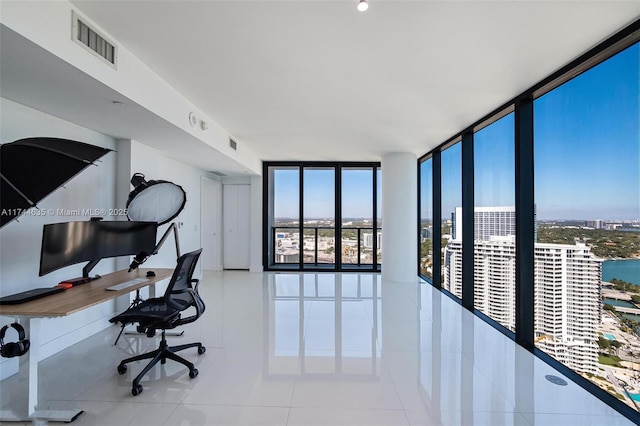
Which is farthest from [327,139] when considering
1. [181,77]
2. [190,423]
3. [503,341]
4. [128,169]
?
[190,423]

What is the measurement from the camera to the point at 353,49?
2.29m

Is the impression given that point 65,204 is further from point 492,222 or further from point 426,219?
point 426,219

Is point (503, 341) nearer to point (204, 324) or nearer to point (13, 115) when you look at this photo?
point (204, 324)

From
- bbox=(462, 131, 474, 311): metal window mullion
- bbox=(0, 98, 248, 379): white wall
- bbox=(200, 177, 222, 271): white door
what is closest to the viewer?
bbox=(0, 98, 248, 379): white wall

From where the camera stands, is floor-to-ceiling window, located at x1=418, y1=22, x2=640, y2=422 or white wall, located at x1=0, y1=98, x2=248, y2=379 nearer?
floor-to-ceiling window, located at x1=418, y1=22, x2=640, y2=422

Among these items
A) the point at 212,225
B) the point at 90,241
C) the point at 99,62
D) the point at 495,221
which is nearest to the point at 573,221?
the point at 495,221

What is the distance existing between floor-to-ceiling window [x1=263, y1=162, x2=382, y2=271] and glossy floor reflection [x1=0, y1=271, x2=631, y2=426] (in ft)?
10.1

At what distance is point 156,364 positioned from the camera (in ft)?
8.63

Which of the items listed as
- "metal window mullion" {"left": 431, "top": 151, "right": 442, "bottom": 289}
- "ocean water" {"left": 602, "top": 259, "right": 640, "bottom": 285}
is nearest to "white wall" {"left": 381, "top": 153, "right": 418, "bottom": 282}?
"metal window mullion" {"left": 431, "top": 151, "right": 442, "bottom": 289}

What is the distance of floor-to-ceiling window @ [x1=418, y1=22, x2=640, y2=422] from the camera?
2.09 metres

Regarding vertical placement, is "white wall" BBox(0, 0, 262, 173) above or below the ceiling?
below

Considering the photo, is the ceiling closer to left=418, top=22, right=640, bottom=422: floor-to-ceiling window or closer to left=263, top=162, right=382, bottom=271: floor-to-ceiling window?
left=418, top=22, right=640, bottom=422: floor-to-ceiling window

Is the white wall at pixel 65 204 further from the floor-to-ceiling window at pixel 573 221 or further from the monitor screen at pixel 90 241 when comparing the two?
the floor-to-ceiling window at pixel 573 221

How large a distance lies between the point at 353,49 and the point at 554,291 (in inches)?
112
